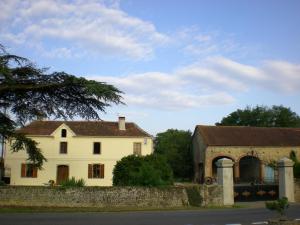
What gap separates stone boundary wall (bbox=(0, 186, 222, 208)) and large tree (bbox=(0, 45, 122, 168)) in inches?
212

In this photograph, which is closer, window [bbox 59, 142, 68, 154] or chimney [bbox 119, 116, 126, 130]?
window [bbox 59, 142, 68, 154]

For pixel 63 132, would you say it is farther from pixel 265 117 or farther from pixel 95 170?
pixel 265 117

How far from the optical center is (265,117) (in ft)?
237

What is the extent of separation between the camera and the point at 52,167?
146 feet

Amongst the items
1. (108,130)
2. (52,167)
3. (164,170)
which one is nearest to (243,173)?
(108,130)

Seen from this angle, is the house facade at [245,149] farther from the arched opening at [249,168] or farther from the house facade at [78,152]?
the house facade at [78,152]

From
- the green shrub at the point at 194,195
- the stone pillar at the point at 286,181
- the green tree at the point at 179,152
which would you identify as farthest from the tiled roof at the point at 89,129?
the green shrub at the point at 194,195

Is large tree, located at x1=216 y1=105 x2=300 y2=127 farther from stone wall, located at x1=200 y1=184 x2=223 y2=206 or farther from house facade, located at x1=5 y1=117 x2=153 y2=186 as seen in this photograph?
stone wall, located at x1=200 y1=184 x2=223 y2=206

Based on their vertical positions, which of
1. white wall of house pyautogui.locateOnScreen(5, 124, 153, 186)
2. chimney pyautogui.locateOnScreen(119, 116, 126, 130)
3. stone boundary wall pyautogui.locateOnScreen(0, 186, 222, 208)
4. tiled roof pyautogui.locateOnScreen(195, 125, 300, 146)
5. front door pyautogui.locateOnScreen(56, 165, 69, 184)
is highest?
chimney pyautogui.locateOnScreen(119, 116, 126, 130)

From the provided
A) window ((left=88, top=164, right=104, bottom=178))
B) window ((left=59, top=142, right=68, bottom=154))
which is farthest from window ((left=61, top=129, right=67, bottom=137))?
window ((left=88, top=164, right=104, bottom=178))

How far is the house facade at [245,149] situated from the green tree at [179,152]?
4.29 m

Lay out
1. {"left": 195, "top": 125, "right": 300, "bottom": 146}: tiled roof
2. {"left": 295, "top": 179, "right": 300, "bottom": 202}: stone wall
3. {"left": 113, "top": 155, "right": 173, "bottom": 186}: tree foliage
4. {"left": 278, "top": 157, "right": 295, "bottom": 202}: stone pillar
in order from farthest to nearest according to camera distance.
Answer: {"left": 195, "top": 125, "right": 300, "bottom": 146}: tiled roof < {"left": 295, "top": 179, "right": 300, "bottom": 202}: stone wall < {"left": 278, "top": 157, "right": 295, "bottom": 202}: stone pillar < {"left": 113, "top": 155, "right": 173, "bottom": 186}: tree foliage

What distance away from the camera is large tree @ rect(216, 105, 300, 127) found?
71125 mm

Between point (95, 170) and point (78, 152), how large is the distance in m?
2.61
